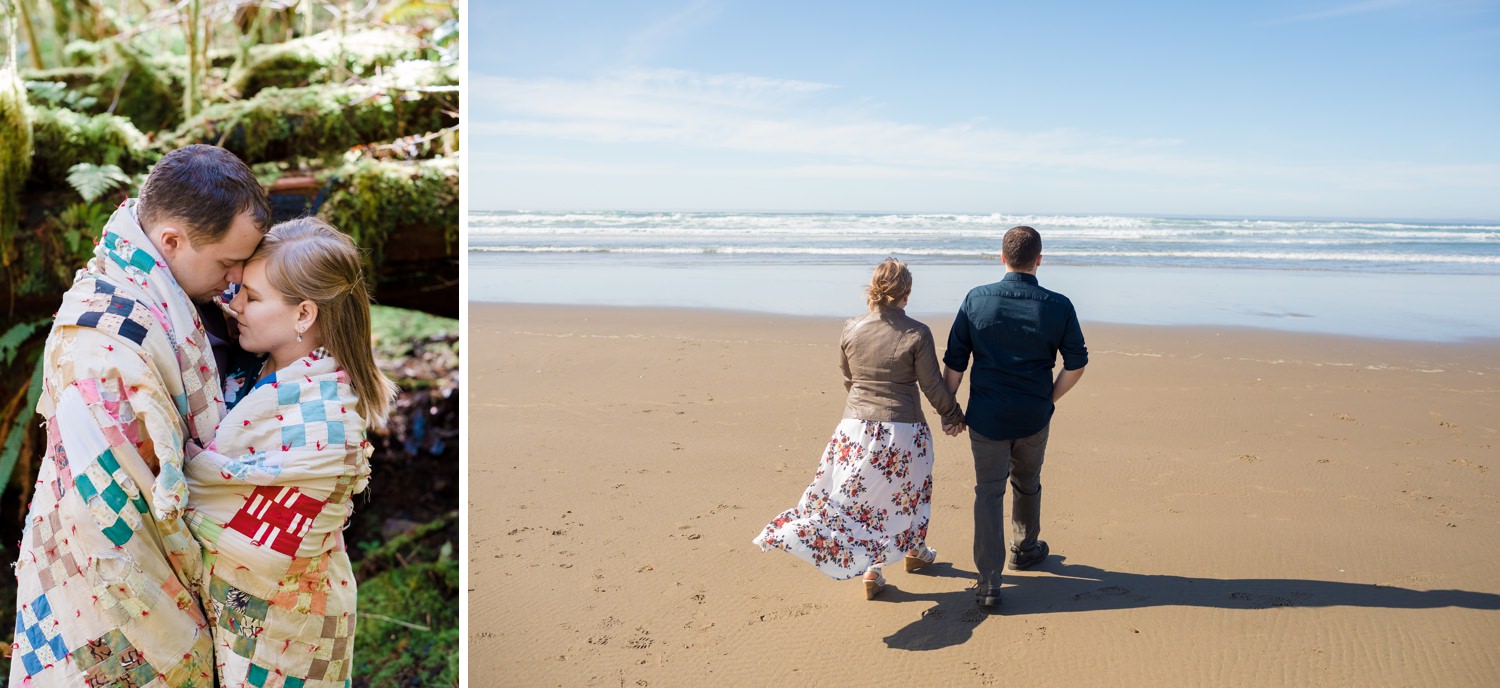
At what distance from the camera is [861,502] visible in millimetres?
4082

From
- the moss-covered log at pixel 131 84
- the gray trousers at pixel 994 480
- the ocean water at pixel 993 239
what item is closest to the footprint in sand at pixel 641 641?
the gray trousers at pixel 994 480

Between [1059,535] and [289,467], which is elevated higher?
[289,467]

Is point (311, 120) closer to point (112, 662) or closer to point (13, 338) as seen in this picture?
point (13, 338)

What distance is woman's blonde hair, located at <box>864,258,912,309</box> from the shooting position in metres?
3.92

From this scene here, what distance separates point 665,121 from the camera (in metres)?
26.4

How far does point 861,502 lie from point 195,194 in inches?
108

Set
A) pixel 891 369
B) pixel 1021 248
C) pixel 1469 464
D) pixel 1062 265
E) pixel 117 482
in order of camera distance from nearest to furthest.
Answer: pixel 117 482 → pixel 1021 248 → pixel 891 369 → pixel 1469 464 → pixel 1062 265

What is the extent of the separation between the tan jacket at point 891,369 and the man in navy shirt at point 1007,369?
12cm

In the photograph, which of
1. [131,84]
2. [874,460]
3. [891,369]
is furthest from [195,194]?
[131,84]

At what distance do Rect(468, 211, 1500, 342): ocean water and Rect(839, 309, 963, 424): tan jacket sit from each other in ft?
23.0

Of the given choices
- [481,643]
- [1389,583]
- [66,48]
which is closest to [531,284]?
[66,48]

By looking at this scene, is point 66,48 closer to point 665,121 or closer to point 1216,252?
point 1216,252

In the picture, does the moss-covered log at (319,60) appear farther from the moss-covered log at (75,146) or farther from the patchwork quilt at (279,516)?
the patchwork quilt at (279,516)

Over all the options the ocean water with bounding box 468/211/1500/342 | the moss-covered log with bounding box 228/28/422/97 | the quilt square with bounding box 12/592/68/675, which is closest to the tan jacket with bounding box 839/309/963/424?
the moss-covered log with bounding box 228/28/422/97
